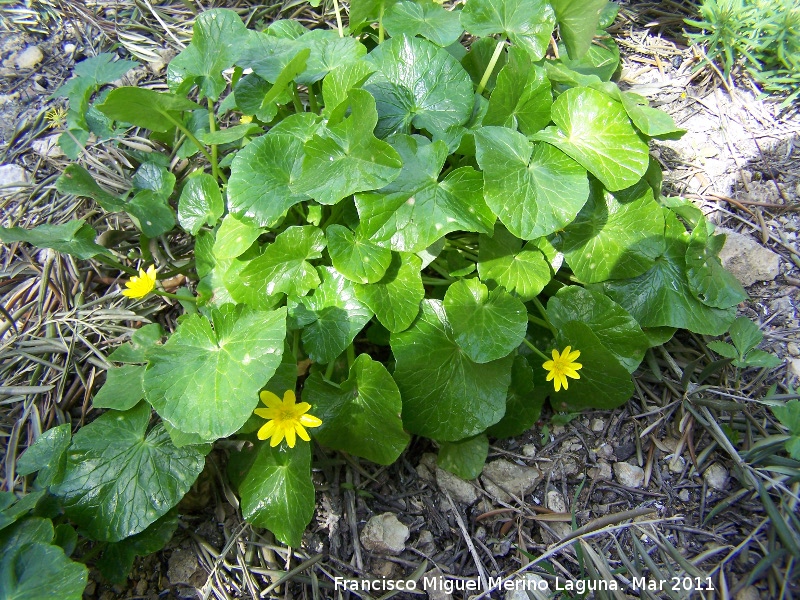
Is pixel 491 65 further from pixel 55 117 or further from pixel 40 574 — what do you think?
pixel 40 574

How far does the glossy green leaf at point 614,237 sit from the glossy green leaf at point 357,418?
817 mm

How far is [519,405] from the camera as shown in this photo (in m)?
1.74

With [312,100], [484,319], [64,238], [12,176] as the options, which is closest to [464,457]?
[484,319]

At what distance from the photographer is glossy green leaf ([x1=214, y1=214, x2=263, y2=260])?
165cm

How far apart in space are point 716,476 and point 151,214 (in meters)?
2.15

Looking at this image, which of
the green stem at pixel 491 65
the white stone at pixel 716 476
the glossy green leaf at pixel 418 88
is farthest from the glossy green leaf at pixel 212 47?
the white stone at pixel 716 476

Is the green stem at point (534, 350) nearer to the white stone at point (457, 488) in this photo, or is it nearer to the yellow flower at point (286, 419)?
the white stone at point (457, 488)

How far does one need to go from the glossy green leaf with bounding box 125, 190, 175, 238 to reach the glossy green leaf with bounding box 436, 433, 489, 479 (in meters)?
1.29

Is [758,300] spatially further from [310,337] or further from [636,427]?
[310,337]

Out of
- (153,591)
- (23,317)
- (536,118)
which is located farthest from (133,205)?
(536,118)

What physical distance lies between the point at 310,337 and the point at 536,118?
1055 millimetres

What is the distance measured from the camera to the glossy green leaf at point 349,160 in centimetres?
144

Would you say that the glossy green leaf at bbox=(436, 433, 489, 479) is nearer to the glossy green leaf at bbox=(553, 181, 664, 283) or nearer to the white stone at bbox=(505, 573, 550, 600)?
the white stone at bbox=(505, 573, 550, 600)

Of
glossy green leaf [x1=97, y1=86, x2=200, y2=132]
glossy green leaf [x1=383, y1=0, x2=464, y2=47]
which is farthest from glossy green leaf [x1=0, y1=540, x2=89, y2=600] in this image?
glossy green leaf [x1=383, y1=0, x2=464, y2=47]
